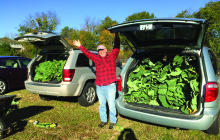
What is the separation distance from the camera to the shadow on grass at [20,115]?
3.94 m

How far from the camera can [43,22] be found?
2428 cm

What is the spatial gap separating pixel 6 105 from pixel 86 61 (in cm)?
274

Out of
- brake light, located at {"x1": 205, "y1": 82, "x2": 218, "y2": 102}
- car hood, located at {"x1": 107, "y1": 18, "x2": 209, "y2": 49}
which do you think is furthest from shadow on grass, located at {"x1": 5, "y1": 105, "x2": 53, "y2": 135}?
brake light, located at {"x1": 205, "y1": 82, "x2": 218, "y2": 102}

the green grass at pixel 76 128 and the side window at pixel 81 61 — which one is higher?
the side window at pixel 81 61

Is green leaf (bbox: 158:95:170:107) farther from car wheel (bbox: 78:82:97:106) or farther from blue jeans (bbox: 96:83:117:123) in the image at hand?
car wheel (bbox: 78:82:97:106)

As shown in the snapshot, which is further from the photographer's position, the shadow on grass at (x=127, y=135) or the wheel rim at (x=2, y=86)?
the wheel rim at (x=2, y=86)

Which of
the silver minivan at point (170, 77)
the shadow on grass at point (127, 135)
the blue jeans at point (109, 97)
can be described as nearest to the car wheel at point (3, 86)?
the blue jeans at point (109, 97)

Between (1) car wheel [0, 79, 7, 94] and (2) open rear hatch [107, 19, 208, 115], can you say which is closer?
(2) open rear hatch [107, 19, 208, 115]

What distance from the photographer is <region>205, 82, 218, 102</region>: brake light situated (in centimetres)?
275

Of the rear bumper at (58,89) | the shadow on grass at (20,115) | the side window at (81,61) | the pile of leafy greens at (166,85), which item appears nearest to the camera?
the pile of leafy greens at (166,85)

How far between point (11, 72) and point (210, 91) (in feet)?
24.4

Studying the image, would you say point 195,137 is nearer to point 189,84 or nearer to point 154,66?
point 189,84

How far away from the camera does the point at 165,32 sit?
11.1 ft

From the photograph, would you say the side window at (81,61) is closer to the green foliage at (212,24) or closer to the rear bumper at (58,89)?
the rear bumper at (58,89)
